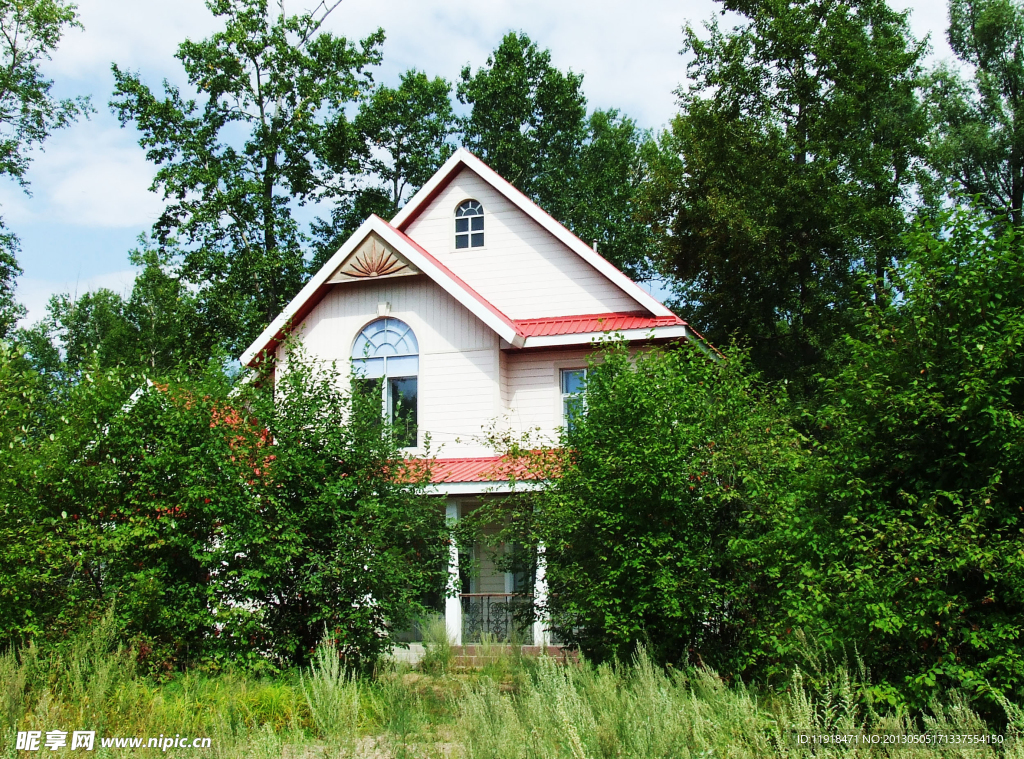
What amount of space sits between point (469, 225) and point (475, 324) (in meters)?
3.01

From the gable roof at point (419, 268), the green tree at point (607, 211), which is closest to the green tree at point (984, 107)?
the green tree at point (607, 211)

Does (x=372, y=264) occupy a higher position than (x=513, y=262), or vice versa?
(x=513, y=262)

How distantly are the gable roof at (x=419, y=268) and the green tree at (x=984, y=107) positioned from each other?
58.0 feet

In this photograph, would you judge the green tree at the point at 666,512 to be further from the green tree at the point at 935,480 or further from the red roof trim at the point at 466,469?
the red roof trim at the point at 466,469

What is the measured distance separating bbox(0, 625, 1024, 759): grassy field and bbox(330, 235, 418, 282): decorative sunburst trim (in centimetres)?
939

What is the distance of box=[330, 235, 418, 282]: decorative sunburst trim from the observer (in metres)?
17.8

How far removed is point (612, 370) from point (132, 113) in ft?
81.1

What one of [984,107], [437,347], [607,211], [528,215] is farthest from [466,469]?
[984,107]

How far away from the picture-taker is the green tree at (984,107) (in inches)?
1127

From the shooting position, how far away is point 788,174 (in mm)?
24312

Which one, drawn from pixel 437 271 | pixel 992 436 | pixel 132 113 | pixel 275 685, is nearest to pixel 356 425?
pixel 275 685

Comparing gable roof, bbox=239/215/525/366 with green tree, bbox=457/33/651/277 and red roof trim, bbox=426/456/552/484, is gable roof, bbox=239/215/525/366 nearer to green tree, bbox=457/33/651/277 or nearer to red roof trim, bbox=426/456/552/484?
red roof trim, bbox=426/456/552/484

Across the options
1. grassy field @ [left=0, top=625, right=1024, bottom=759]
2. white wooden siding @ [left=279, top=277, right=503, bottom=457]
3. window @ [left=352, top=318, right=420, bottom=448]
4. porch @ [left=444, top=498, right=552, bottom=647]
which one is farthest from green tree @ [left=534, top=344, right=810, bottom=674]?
window @ [left=352, top=318, right=420, bottom=448]

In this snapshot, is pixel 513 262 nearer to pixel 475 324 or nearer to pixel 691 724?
pixel 475 324
